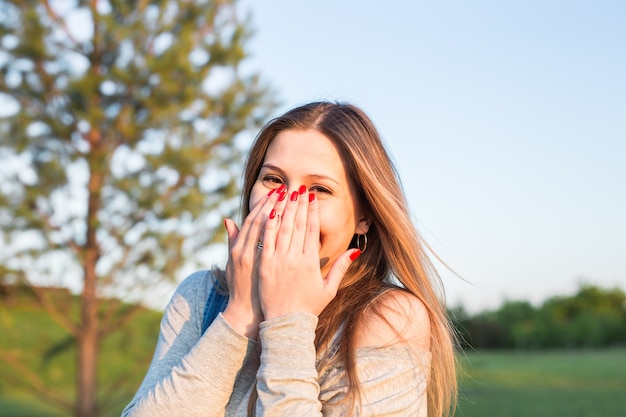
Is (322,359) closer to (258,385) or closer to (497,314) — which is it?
(258,385)

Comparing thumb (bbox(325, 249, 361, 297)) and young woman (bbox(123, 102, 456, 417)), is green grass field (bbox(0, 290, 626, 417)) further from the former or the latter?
thumb (bbox(325, 249, 361, 297))

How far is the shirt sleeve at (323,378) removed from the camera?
1.64m

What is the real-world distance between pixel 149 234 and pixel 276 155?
21.0 ft

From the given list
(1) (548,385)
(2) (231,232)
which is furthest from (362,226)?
(1) (548,385)

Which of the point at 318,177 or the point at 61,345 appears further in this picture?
the point at 61,345

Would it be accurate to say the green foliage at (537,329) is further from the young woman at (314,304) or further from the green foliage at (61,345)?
the young woman at (314,304)

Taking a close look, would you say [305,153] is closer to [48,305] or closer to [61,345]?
[48,305]

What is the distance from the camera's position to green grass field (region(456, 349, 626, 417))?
1199 cm

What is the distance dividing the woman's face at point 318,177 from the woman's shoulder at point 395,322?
0.24 meters

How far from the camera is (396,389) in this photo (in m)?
1.80

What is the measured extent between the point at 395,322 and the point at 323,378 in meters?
0.27

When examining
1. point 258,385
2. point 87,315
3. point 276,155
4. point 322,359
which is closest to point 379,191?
point 276,155

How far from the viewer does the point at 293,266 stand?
1794 millimetres

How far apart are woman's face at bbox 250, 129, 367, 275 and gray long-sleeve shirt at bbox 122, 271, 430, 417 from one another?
372mm
